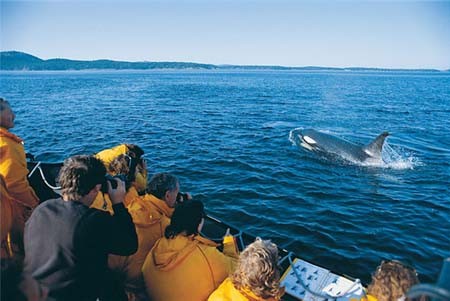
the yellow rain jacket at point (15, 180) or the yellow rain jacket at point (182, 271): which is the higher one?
the yellow rain jacket at point (15, 180)

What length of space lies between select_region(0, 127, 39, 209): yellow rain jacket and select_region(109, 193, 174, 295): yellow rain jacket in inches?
60.5

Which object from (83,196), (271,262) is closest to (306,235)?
(271,262)

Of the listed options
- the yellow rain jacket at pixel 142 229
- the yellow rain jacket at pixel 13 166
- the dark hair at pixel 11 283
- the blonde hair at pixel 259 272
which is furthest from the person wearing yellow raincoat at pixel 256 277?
the yellow rain jacket at pixel 13 166

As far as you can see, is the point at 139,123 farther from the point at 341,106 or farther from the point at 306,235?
the point at 341,106

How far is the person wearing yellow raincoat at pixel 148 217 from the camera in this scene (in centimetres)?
464

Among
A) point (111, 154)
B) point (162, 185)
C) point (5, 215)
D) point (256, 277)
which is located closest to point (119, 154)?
point (111, 154)

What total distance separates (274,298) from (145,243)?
226 centimetres

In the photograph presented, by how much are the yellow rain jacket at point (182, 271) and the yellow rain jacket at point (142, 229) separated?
759 mm

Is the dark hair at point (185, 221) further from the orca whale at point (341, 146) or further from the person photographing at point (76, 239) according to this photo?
the orca whale at point (341, 146)

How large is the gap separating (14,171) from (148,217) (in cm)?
195

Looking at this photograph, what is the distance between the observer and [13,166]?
4426 mm

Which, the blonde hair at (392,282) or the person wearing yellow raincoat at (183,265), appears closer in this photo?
the blonde hair at (392,282)

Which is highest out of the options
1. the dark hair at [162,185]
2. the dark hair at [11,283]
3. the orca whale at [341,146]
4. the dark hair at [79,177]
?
the dark hair at [79,177]

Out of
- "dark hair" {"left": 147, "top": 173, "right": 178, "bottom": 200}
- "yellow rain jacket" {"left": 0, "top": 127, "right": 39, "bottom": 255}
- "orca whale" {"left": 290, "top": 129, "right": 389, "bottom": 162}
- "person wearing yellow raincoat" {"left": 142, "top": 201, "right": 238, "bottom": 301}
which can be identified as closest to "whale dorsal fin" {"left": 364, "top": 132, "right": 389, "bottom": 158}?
"orca whale" {"left": 290, "top": 129, "right": 389, "bottom": 162}
